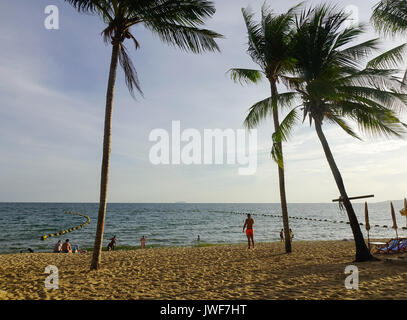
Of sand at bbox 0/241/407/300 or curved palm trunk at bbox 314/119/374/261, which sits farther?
curved palm trunk at bbox 314/119/374/261

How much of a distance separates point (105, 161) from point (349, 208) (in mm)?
10009

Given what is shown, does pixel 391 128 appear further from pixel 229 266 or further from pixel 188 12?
pixel 188 12

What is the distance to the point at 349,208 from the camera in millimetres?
10492

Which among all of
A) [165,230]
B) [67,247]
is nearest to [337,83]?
[67,247]

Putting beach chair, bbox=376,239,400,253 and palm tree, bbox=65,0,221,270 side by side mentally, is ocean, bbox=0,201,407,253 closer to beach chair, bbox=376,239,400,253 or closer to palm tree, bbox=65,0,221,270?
beach chair, bbox=376,239,400,253

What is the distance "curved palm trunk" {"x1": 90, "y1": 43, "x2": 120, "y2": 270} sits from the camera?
8.80 meters

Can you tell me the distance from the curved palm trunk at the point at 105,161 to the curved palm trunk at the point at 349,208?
8.81 metres

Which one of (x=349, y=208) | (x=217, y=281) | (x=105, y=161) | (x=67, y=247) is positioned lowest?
(x=67, y=247)

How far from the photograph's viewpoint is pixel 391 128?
8.98 metres

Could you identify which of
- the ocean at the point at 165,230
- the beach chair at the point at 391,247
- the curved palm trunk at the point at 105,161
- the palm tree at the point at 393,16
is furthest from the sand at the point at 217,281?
the palm tree at the point at 393,16

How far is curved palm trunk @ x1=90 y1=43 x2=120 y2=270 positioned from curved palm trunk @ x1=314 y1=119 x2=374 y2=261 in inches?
347

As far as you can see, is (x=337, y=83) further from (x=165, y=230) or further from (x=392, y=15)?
(x=165, y=230)

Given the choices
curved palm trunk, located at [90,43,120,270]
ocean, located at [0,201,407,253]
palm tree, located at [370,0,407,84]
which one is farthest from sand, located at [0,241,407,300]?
palm tree, located at [370,0,407,84]
